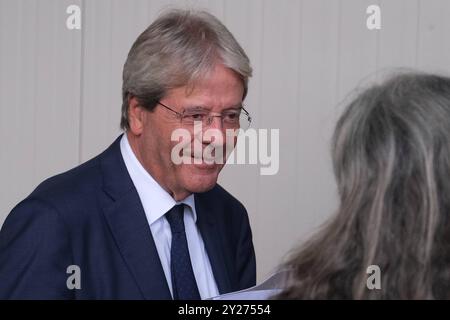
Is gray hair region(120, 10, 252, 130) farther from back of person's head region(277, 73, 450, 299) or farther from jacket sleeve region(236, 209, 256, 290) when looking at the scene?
back of person's head region(277, 73, 450, 299)

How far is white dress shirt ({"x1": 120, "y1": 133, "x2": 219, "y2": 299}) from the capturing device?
7.34 feet

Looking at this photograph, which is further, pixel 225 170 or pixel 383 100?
pixel 225 170

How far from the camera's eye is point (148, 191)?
226 centimetres

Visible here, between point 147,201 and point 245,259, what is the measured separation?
1.54 ft

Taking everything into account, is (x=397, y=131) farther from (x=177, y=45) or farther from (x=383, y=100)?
(x=177, y=45)

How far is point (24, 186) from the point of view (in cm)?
367

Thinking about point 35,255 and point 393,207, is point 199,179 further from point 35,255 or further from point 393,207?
point 393,207

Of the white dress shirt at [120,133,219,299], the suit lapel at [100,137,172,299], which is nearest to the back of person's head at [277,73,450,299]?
the suit lapel at [100,137,172,299]

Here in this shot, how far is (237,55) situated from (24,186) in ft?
5.74

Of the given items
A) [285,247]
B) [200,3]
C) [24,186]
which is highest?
[200,3]

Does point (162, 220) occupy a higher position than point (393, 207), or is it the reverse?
point (393, 207)

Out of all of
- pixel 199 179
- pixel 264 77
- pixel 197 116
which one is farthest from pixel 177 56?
pixel 264 77
